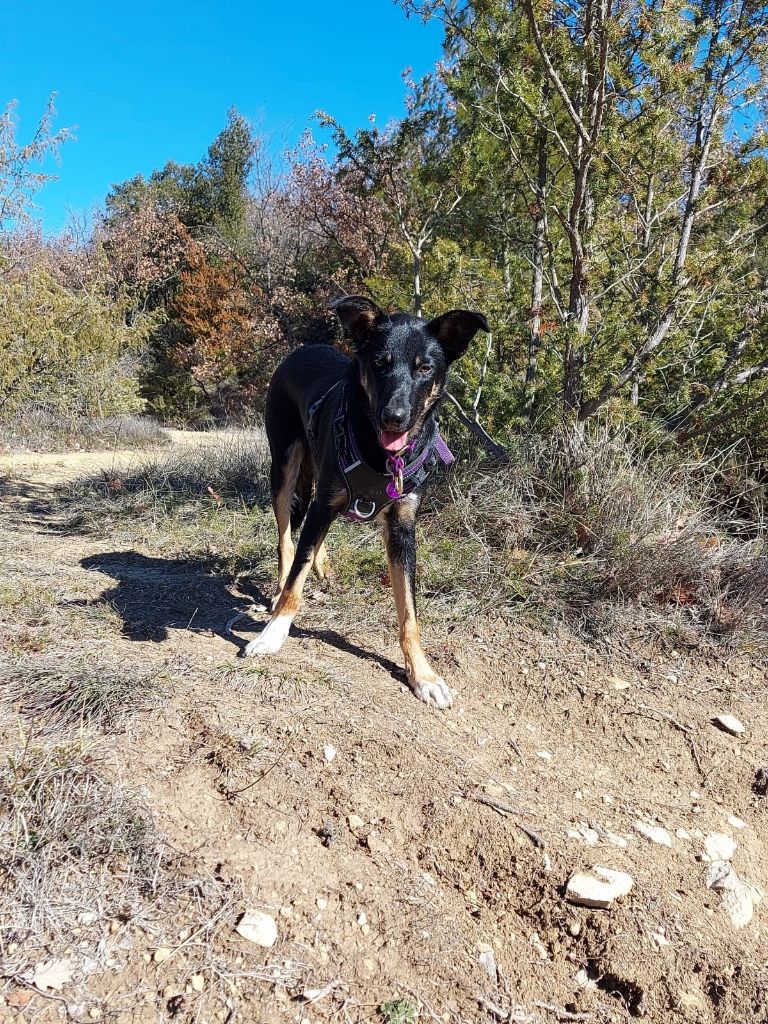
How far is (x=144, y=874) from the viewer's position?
1.71 metres

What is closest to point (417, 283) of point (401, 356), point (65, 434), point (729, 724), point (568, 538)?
point (568, 538)

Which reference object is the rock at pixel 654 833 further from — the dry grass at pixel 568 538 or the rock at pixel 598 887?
the dry grass at pixel 568 538

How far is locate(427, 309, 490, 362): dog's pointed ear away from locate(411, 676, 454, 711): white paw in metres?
1.52

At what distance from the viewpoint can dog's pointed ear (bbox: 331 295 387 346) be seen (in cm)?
284

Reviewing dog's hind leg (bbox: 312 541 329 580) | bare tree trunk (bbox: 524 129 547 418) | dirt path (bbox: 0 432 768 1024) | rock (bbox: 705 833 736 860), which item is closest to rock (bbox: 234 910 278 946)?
dirt path (bbox: 0 432 768 1024)

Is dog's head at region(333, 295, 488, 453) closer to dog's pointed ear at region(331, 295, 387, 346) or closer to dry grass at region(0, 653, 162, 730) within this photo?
dog's pointed ear at region(331, 295, 387, 346)

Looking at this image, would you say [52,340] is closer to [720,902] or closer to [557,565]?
[557,565]

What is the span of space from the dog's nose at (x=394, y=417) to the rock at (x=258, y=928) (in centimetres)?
172

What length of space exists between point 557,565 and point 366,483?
4.84 ft

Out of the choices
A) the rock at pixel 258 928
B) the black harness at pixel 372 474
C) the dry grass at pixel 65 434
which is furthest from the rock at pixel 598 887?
the dry grass at pixel 65 434

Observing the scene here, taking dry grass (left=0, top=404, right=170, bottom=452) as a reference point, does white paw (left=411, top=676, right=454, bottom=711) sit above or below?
below

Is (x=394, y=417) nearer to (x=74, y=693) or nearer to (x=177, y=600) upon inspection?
(x=74, y=693)

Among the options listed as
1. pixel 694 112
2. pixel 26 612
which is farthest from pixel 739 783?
pixel 694 112

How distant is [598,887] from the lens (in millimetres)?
1984
